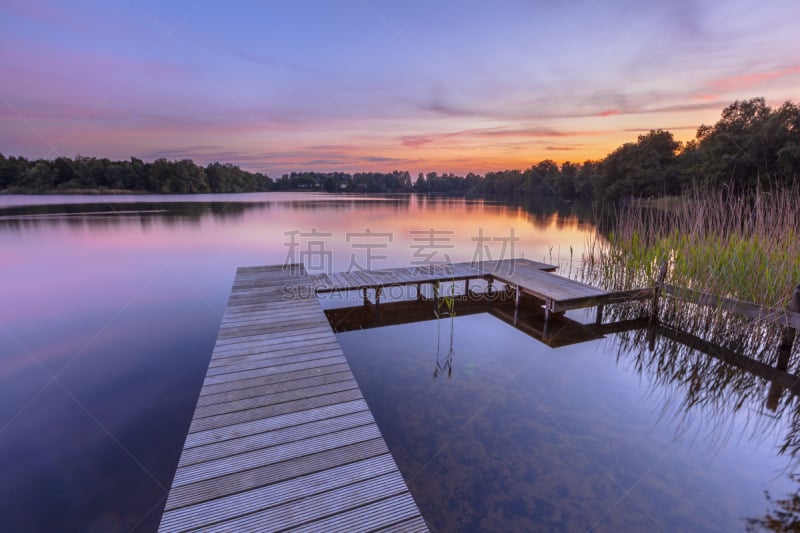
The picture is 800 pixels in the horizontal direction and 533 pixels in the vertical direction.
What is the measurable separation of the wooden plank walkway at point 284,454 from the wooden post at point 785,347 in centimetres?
484

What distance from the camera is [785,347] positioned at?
14.5 ft

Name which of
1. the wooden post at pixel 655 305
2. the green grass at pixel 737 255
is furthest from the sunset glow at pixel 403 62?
the wooden post at pixel 655 305

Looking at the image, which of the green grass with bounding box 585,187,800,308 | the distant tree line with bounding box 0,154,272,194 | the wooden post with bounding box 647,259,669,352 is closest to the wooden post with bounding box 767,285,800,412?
the green grass with bounding box 585,187,800,308

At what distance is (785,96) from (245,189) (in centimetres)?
7232

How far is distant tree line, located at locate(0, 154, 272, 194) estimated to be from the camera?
129 ft

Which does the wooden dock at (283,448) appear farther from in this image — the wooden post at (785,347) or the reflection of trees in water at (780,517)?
the wooden post at (785,347)

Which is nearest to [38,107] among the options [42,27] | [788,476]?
[42,27]

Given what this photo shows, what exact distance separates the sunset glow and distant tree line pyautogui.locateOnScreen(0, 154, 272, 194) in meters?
32.2

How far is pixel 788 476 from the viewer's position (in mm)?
2779

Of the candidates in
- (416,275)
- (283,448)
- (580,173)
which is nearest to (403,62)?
(416,275)

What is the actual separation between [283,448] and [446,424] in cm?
184

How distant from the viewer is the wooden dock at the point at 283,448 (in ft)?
5.30

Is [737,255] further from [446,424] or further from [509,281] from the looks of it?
[446,424]

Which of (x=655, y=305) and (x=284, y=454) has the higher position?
(x=284, y=454)
